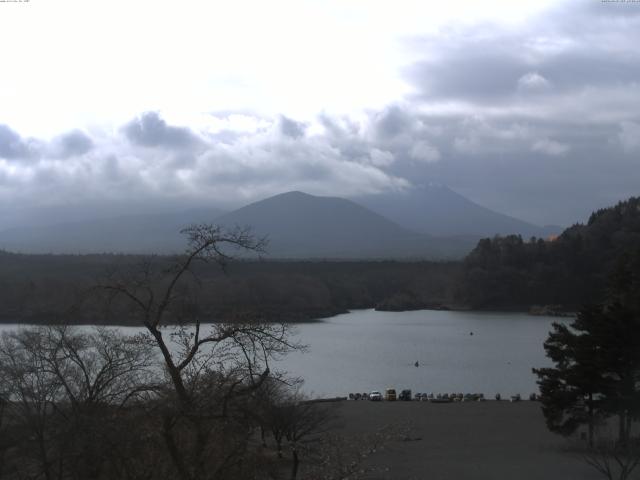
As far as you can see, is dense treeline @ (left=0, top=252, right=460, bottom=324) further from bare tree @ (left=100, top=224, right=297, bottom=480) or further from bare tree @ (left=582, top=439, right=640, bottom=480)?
bare tree @ (left=100, top=224, right=297, bottom=480)

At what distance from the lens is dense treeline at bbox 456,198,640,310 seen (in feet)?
236

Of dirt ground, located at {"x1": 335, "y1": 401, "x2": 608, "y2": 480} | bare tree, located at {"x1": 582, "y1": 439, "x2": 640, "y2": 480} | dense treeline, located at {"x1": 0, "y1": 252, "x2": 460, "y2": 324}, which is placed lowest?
dirt ground, located at {"x1": 335, "y1": 401, "x2": 608, "y2": 480}

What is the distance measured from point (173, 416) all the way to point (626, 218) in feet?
252

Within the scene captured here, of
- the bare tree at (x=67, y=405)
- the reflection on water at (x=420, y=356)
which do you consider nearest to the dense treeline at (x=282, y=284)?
the reflection on water at (x=420, y=356)

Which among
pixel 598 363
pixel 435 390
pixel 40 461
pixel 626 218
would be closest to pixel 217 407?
pixel 40 461

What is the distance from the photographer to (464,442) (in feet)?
58.2

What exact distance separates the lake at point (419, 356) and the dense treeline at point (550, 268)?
14541 millimetres

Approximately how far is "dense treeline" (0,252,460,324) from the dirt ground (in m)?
14.8

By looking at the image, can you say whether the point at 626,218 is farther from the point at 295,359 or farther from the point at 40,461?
the point at 40,461

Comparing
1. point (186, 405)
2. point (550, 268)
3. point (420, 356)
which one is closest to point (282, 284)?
point (550, 268)

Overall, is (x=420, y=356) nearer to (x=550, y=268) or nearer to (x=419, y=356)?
(x=419, y=356)

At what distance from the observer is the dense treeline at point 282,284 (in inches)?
1869

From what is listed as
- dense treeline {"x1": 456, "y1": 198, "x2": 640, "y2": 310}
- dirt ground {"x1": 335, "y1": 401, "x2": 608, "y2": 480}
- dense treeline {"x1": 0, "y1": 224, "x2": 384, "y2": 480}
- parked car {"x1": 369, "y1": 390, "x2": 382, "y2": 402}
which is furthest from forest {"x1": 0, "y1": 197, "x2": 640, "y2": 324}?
dense treeline {"x1": 0, "y1": 224, "x2": 384, "y2": 480}

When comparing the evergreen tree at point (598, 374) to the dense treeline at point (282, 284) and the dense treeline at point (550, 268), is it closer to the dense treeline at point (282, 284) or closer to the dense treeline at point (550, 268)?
the dense treeline at point (282, 284)
